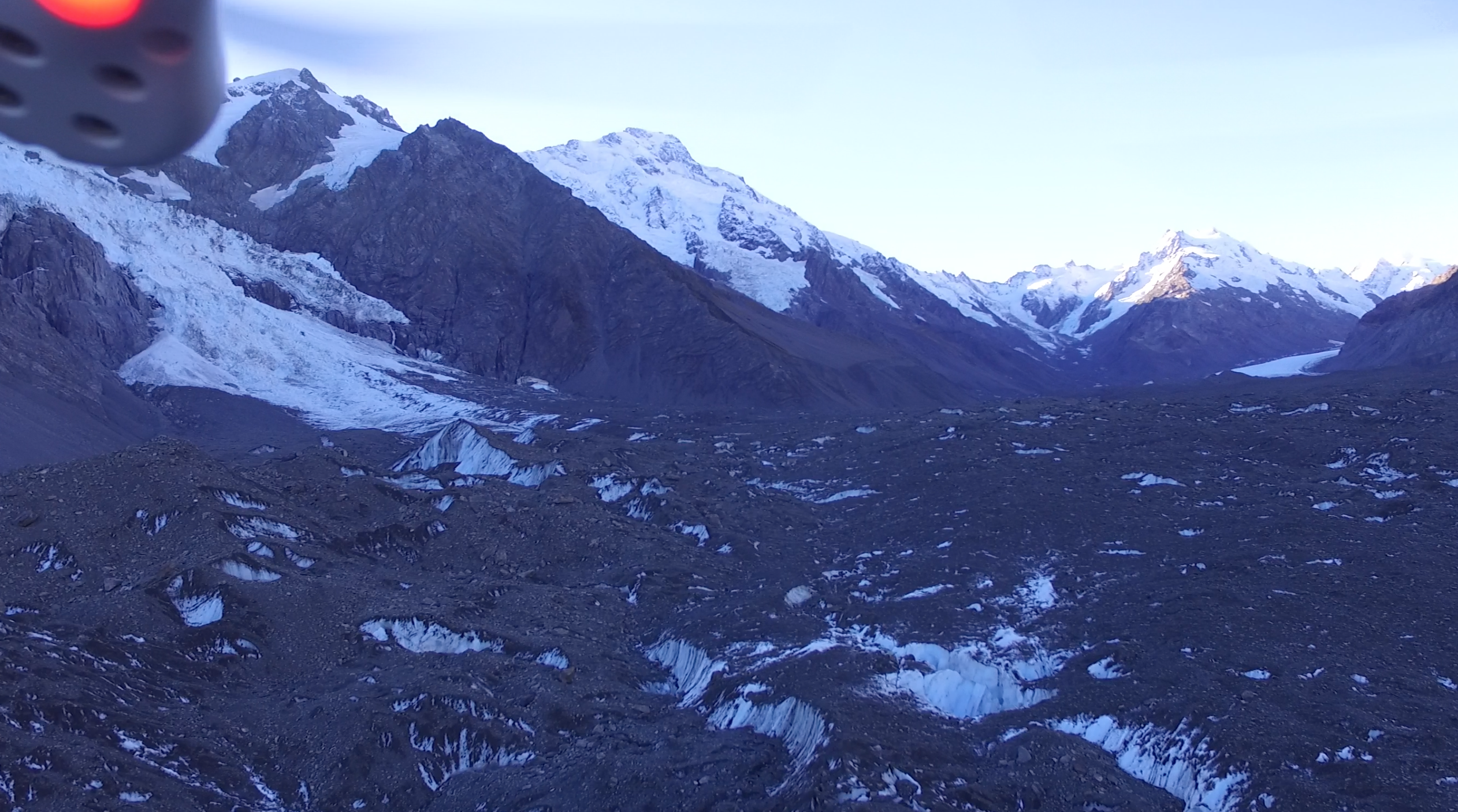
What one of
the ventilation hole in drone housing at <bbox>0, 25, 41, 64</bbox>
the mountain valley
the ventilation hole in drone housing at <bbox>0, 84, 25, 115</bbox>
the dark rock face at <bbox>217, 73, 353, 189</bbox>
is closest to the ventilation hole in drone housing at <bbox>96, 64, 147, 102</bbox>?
the ventilation hole in drone housing at <bbox>0, 25, 41, 64</bbox>

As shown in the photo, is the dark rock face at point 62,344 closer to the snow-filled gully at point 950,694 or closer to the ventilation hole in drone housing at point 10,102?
the snow-filled gully at point 950,694

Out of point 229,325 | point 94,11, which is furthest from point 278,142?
point 94,11

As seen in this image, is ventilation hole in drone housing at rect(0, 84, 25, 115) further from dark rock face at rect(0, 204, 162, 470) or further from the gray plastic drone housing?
dark rock face at rect(0, 204, 162, 470)

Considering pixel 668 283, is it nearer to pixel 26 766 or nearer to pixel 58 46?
pixel 26 766

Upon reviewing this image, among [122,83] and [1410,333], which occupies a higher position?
[1410,333]

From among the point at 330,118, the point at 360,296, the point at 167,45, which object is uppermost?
the point at 330,118

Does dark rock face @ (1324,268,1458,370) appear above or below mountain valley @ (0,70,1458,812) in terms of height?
above

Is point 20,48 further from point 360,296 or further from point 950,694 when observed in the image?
point 360,296

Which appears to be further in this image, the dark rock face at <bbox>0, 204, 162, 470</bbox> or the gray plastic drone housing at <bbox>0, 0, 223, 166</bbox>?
the dark rock face at <bbox>0, 204, 162, 470</bbox>
